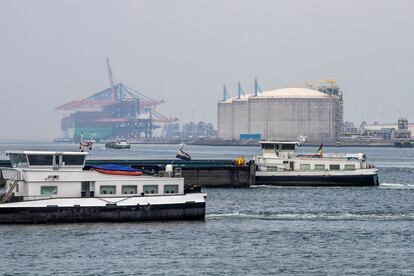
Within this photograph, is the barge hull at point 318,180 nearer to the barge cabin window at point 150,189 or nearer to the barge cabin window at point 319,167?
the barge cabin window at point 319,167

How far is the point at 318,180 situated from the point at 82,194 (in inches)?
1732

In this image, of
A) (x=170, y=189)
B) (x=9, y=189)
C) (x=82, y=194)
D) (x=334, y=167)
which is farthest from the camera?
(x=334, y=167)

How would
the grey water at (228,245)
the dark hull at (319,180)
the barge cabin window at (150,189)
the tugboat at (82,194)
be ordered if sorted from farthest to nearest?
the dark hull at (319,180) < the barge cabin window at (150,189) < the tugboat at (82,194) < the grey water at (228,245)

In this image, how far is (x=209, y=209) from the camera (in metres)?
73.4

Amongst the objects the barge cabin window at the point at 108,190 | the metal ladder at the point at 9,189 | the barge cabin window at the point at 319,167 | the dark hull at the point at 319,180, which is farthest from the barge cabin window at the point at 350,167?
the metal ladder at the point at 9,189

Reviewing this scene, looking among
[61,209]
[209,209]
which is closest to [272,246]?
[61,209]

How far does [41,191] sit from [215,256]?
1305 cm

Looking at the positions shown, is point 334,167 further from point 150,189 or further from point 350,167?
point 150,189

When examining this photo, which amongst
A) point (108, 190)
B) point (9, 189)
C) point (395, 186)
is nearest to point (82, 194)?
point (108, 190)

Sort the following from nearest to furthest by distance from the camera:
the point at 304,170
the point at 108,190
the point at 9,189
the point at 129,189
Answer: the point at 9,189 < the point at 108,190 < the point at 129,189 < the point at 304,170

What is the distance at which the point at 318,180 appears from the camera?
10050 cm

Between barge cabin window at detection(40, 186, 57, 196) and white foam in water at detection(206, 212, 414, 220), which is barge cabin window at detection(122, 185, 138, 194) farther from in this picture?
white foam in water at detection(206, 212, 414, 220)

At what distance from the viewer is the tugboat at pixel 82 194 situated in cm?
5872

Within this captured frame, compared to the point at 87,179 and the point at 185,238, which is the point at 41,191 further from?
the point at 185,238
